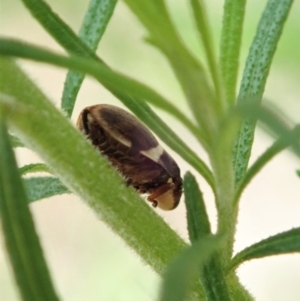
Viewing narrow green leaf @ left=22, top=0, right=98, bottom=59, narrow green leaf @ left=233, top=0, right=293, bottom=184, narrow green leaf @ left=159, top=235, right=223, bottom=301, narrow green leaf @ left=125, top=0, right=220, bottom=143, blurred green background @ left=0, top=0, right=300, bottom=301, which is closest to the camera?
narrow green leaf @ left=159, top=235, right=223, bottom=301

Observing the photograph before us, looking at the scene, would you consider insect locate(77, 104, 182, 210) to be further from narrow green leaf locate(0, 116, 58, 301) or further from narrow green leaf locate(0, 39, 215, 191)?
narrow green leaf locate(0, 116, 58, 301)

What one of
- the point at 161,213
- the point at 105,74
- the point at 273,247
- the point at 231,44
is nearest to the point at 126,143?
the point at 231,44

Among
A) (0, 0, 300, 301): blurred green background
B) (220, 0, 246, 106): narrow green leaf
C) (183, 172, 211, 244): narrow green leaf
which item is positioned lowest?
(183, 172, 211, 244): narrow green leaf

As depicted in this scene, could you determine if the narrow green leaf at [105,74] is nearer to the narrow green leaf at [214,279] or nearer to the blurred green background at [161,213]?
the narrow green leaf at [214,279]

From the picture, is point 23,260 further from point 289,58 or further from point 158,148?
point 289,58

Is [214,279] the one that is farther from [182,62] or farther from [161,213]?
[161,213]

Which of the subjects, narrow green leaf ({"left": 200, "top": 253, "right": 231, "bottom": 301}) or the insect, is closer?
narrow green leaf ({"left": 200, "top": 253, "right": 231, "bottom": 301})

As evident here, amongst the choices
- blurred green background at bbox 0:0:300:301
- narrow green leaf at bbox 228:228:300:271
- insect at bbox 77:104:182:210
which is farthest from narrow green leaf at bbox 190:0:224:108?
blurred green background at bbox 0:0:300:301

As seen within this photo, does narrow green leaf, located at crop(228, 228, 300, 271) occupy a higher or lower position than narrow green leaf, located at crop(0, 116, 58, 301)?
lower
